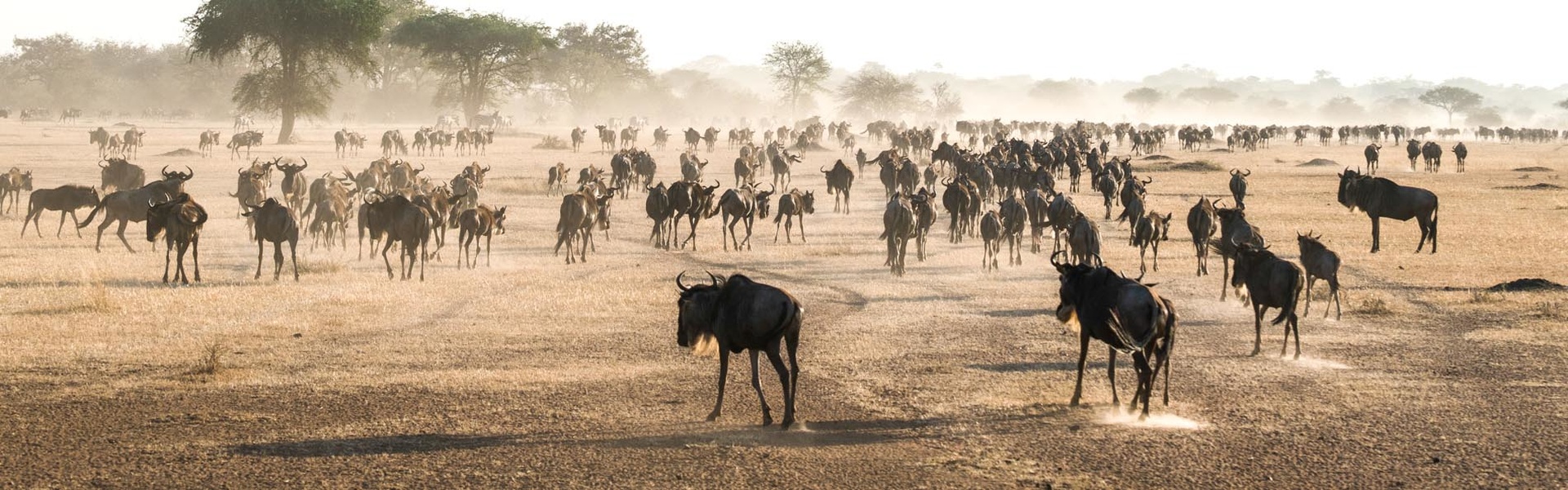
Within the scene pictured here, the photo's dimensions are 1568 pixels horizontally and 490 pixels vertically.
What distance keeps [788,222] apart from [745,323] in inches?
732

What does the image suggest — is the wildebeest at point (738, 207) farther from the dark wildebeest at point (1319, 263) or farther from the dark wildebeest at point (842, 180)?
the dark wildebeest at point (1319, 263)

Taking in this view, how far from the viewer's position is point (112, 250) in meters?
24.9

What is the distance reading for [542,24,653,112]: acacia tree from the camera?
138000 millimetres

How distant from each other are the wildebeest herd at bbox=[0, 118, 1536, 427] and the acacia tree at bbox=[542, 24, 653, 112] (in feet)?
281

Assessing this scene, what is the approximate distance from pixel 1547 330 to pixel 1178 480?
9.70m

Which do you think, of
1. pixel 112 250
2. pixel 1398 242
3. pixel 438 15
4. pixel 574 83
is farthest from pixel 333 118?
pixel 1398 242

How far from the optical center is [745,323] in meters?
10.5

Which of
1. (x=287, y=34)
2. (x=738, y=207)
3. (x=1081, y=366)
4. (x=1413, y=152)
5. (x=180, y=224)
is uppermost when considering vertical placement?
(x=287, y=34)

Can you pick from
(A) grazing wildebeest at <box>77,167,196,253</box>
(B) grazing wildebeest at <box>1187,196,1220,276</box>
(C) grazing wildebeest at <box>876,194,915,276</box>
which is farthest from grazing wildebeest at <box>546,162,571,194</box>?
(B) grazing wildebeest at <box>1187,196,1220,276</box>

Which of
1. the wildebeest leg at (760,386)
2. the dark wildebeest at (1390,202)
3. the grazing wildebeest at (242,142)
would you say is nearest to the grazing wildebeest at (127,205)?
the wildebeest leg at (760,386)

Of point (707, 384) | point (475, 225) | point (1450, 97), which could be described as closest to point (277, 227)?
point (475, 225)

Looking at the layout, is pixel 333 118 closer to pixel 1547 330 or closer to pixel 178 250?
pixel 178 250

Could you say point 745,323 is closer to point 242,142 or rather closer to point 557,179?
point 557,179

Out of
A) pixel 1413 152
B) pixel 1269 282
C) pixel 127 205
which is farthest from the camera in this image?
pixel 1413 152
